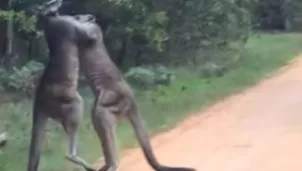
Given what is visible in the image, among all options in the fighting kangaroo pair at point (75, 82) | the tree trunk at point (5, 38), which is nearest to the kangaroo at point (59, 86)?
the fighting kangaroo pair at point (75, 82)

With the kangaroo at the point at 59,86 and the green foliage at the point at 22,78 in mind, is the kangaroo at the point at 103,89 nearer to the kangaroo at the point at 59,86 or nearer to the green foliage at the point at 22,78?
the kangaroo at the point at 59,86

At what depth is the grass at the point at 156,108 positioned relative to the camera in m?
9.71

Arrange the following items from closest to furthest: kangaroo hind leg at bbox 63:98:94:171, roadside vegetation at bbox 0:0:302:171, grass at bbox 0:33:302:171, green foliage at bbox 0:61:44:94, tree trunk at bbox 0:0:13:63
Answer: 1. kangaroo hind leg at bbox 63:98:94:171
2. grass at bbox 0:33:302:171
3. roadside vegetation at bbox 0:0:302:171
4. green foliage at bbox 0:61:44:94
5. tree trunk at bbox 0:0:13:63

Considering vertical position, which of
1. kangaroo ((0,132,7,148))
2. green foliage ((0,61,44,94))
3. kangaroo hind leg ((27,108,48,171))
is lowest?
green foliage ((0,61,44,94))

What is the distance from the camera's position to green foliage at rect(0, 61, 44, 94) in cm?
1412

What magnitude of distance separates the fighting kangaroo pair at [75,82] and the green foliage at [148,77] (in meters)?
6.76

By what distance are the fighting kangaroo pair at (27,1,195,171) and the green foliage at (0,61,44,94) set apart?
616cm

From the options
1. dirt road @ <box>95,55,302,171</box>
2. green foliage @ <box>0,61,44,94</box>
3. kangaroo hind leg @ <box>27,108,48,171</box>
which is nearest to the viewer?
kangaroo hind leg @ <box>27,108,48,171</box>

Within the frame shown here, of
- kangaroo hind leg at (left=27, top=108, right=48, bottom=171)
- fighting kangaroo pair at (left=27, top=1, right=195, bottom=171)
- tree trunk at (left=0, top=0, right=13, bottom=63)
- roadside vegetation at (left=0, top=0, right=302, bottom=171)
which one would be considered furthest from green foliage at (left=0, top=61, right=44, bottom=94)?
fighting kangaroo pair at (left=27, top=1, right=195, bottom=171)

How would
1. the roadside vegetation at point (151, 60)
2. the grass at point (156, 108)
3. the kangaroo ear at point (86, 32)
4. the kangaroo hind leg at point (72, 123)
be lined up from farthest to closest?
the roadside vegetation at point (151, 60) → the grass at point (156, 108) → the kangaroo hind leg at point (72, 123) → the kangaroo ear at point (86, 32)

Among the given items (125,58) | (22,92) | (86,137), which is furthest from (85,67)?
(125,58)

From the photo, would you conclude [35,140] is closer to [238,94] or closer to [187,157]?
[187,157]

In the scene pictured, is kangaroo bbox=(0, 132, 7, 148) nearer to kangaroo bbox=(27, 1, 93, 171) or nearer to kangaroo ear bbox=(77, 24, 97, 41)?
kangaroo bbox=(27, 1, 93, 171)

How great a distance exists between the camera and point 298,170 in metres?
8.71
